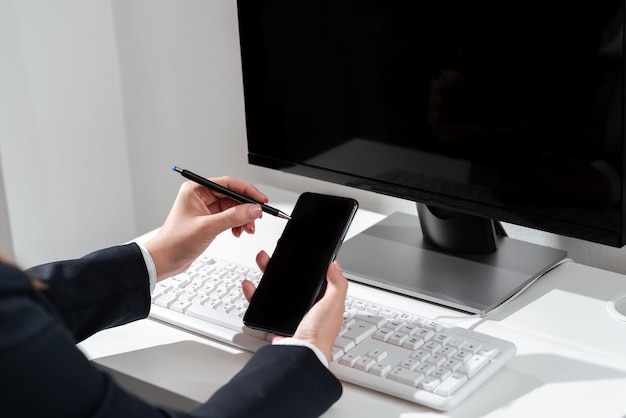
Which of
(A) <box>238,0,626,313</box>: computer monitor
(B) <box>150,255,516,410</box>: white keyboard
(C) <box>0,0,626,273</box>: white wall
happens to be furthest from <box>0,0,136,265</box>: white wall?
(B) <box>150,255,516,410</box>: white keyboard

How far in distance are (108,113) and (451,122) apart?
2.73 ft

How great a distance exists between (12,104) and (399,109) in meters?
0.78

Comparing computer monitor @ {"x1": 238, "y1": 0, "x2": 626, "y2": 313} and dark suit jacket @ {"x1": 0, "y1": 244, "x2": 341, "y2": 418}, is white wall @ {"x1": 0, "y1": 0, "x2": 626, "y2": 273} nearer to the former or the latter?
computer monitor @ {"x1": 238, "y1": 0, "x2": 626, "y2": 313}

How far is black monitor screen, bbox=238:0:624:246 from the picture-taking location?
2.92ft

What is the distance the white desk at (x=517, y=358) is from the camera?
832mm

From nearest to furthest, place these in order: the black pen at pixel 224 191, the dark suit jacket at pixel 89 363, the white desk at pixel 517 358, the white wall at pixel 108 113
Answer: the dark suit jacket at pixel 89 363
the white desk at pixel 517 358
the black pen at pixel 224 191
the white wall at pixel 108 113

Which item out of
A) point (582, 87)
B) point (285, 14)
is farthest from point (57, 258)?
point (582, 87)

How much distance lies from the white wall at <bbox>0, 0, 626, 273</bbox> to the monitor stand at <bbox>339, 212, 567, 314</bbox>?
0.21 metres

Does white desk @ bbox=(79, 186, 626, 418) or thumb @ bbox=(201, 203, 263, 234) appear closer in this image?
white desk @ bbox=(79, 186, 626, 418)

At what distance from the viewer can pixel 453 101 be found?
3.23 feet

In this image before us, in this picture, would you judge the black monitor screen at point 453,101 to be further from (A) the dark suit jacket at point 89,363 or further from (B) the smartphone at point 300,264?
(A) the dark suit jacket at point 89,363

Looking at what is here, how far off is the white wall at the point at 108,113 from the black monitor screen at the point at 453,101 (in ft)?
0.81

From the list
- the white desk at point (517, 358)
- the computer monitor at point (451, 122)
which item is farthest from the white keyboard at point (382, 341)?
the computer monitor at point (451, 122)

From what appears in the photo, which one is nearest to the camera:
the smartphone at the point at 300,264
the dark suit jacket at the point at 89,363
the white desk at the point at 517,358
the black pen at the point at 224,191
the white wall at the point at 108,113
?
the dark suit jacket at the point at 89,363
